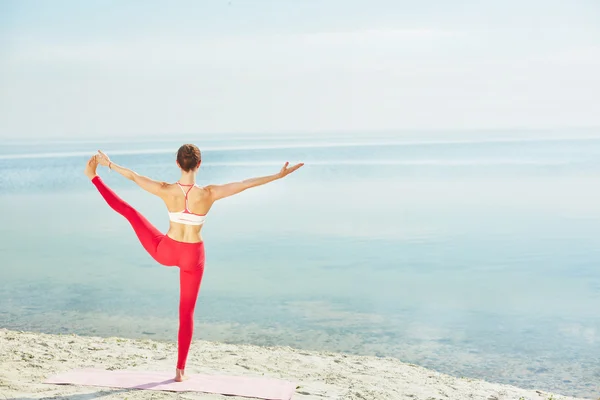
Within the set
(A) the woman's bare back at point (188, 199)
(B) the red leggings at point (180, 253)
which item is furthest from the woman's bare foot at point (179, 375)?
(A) the woman's bare back at point (188, 199)

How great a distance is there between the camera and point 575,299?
45.0 feet

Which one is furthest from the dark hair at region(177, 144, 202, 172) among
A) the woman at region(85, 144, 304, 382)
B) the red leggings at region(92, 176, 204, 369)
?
the red leggings at region(92, 176, 204, 369)

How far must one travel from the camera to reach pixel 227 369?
7.74 m

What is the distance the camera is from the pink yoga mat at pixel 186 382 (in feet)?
20.7

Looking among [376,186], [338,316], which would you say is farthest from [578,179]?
[338,316]

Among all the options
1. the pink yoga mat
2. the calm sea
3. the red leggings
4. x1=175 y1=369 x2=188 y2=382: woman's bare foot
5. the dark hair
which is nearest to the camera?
the dark hair

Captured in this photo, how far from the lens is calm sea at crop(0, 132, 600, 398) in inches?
432

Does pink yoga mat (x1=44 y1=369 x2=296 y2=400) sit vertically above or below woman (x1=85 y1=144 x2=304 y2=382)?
below

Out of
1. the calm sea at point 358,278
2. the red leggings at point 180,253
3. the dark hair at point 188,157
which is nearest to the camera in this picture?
the dark hair at point 188,157

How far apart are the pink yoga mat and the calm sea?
12.8 feet

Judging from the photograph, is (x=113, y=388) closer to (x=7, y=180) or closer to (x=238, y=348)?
(x=238, y=348)

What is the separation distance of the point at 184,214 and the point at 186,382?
1544mm

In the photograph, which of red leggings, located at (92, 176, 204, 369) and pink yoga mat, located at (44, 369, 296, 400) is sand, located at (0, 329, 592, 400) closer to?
pink yoga mat, located at (44, 369, 296, 400)

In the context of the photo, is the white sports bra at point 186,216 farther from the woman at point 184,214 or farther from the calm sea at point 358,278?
the calm sea at point 358,278
